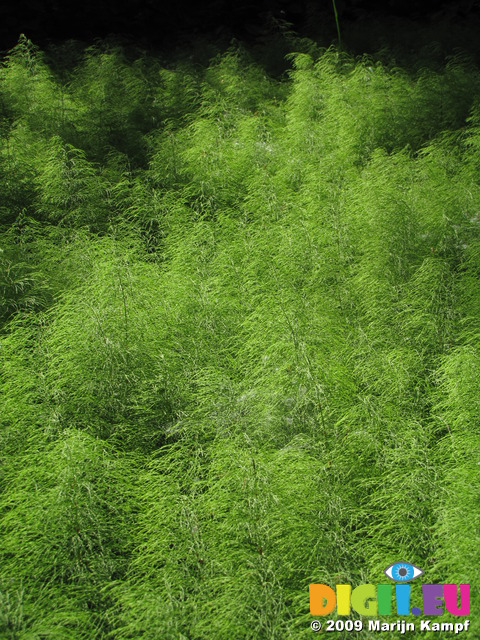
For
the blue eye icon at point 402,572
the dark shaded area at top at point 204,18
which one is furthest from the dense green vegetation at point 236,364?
the dark shaded area at top at point 204,18

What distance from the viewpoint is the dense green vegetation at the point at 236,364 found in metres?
1.87

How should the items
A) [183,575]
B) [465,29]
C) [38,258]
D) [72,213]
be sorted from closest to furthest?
[183,575] → [38,258] → [72,213] → [465,29]

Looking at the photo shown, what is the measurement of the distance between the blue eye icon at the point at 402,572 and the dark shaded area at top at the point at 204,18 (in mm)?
7656

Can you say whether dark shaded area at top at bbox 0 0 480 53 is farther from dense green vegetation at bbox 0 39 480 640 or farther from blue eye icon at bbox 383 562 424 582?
blue eye icon at bbox 383 562 424 582

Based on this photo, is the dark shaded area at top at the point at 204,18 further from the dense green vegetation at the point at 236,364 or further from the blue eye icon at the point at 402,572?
the blue eye icon at the point at 402,572

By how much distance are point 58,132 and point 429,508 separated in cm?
481

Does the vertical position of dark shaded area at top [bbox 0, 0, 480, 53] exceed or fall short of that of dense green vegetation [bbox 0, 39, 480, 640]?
it exceeds it

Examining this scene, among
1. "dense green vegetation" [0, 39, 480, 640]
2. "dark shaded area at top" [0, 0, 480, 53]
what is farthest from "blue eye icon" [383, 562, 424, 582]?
"dark shaded area at top" [0, 0, 480, 53]

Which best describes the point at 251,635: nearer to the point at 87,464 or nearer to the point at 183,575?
→ the point at 183,575

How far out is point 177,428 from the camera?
8.45 ft

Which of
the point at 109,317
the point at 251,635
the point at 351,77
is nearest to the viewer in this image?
the point at 251,635

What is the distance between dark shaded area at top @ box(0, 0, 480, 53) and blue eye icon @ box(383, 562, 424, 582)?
766 cm

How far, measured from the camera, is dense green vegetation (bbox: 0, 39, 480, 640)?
6.13 ft

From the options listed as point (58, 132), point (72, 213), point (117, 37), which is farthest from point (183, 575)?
point (117, 37)
